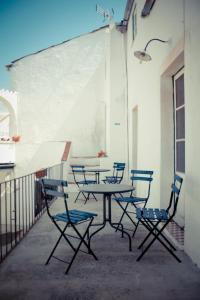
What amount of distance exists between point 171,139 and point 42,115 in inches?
305

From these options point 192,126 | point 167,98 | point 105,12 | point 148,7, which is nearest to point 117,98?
point 105,12

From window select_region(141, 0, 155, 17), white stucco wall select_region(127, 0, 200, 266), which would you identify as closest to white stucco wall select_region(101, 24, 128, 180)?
white stucco wall select_region(127, 0, 200, 266)

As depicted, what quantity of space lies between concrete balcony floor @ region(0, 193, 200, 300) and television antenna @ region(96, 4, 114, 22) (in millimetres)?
8600

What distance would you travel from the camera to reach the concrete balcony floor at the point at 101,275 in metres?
2.16

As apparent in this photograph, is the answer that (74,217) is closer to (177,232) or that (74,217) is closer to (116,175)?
(177,232)

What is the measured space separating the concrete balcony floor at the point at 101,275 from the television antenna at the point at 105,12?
8.60m

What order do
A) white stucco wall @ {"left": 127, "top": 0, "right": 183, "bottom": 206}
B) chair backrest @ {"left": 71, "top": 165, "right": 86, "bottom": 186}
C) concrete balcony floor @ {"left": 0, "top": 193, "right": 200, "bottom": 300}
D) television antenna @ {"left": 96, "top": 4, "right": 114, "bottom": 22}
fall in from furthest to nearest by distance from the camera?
1. television antenna @ {"left": 96, "top": 4, "right": 114, "bottom": 22}
2. chair backrest @ {"left": 71, "top": 165, "right": 86, "bottom": 186}
3. white stucco wall @ {"left": 127, "top": 0, "right": 183, "bottom": 206}
4. concrete balcony floor @ {"left": 0, "top": 193, "right": 200, "bottom": 300}

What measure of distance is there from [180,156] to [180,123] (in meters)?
0.44

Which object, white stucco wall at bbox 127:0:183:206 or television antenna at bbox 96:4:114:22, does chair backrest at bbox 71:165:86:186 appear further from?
television antenna at bbox 96:4:114:22

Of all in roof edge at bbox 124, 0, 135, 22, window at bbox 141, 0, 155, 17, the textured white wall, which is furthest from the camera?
the textured white wall

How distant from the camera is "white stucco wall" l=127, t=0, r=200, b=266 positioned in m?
2.73

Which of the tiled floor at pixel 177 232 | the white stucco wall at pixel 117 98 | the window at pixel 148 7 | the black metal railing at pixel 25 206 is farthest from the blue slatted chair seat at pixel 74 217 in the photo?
the white stucco wall at pixel 117 98

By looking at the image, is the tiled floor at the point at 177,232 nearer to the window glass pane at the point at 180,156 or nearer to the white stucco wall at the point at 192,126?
the white stucco wall at the point at 192,126

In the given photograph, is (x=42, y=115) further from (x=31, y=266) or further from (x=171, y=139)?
(x=31, y=266)
